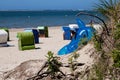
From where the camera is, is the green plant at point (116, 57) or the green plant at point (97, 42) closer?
the green plant at point (116, 57)

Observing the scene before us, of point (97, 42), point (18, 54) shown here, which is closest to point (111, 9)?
point (97, 42)

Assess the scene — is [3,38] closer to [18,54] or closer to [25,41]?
[25,41]

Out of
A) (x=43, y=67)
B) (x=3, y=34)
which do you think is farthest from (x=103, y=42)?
(x=3, y=34)

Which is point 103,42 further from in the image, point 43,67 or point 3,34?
point 3,34

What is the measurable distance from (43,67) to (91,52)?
0.79 metres

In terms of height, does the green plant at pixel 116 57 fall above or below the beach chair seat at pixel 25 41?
below

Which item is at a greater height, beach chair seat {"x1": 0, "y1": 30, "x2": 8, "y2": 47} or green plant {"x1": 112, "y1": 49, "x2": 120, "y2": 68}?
beach chair seat {"x1": 0, "y1": 30, "x2": 8, "y2": 47}

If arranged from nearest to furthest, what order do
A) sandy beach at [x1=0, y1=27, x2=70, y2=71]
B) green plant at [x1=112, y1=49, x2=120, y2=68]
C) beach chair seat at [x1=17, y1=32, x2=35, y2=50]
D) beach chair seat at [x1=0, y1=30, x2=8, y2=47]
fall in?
green plant at [x1=112, y1=49, x2=120, y2=68] < sandy beach at [x1=0, y1=27, x2=70, y2=71] < beach chair seat at [x1=17, y1=32, x2=35, y2=50] < beach chair seat at [x1=0, y1=30, x2=8, y2=47]

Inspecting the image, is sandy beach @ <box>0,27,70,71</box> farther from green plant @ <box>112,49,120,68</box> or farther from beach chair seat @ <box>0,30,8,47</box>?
green plant @ <box>112,49,120,68</box>

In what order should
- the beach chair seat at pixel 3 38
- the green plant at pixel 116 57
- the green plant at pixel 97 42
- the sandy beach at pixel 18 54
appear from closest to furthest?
the green plant at pixel 116 57
the green plant at pixel 97 42
the sandy beach at pixel 18 54
the beach chair seat at pixel 3 38

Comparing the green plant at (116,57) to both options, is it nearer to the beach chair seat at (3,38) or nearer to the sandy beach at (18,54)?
the sandy beach at (18,54)

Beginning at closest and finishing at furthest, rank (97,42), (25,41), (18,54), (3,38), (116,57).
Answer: (116,57) < (97,42) < (18,54) < (25,41) < (3,38)

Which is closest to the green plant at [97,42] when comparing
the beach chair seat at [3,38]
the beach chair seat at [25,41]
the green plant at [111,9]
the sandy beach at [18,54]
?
the green plant at [111,9]

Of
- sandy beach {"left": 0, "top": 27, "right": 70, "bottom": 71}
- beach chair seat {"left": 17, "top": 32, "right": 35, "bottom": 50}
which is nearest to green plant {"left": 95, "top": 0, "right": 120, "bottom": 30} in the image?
sandy beach {"left": 0, "top": 27, "right": 70, "bottom": 71}
